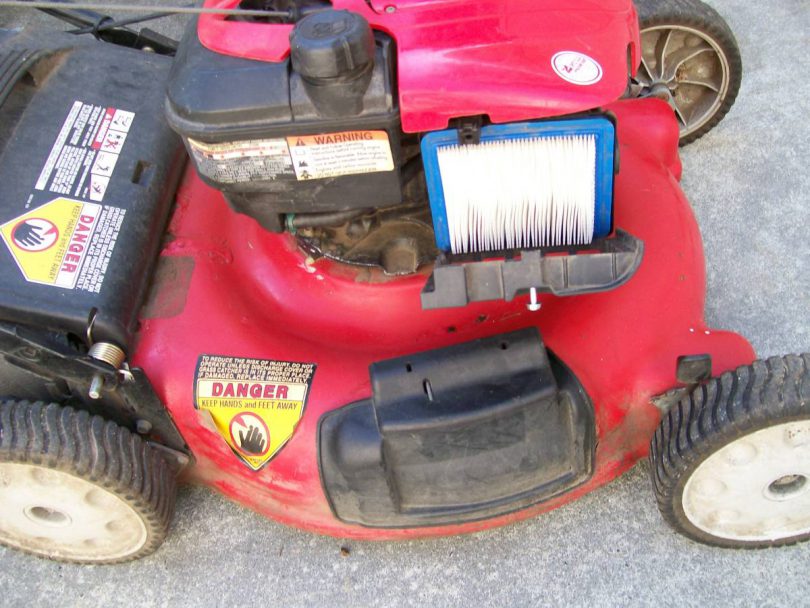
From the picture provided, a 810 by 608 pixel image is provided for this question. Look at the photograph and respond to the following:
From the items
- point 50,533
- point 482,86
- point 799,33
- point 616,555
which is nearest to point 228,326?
point 50,533

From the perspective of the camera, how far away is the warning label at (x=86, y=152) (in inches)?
58.4

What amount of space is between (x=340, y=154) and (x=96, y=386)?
497mm

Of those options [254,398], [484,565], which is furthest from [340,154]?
[484,565]

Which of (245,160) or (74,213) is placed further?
(74,213)

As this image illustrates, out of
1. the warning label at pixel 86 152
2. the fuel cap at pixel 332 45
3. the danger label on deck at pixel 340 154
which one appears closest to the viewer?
the fuel cap at pixel 332 45

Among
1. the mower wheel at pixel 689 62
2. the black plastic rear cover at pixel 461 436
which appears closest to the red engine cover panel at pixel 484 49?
the black plastic rear cover at pixel 461 436

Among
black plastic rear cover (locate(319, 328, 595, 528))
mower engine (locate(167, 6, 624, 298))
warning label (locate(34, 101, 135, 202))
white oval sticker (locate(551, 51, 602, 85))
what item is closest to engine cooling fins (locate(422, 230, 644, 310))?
mower engine (locate(167, 6, 624, 298))

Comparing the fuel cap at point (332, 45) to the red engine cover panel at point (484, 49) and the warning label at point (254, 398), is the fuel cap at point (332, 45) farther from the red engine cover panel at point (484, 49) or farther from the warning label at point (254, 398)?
the warning label at point (254, 398)

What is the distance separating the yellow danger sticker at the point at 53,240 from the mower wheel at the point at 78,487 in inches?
7.8

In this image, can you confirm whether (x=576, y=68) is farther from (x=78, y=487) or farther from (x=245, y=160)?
(x=78, y=487)

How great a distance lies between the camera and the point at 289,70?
1165 mm

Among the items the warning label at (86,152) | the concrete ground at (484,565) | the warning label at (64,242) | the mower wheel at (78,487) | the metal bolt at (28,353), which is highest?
the warning label at (86,152)

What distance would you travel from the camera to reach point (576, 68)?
117 cm

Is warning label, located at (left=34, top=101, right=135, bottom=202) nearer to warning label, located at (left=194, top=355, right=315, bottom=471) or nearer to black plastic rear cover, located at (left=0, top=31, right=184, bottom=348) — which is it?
black plastic rear cover, located at (left=0, top=31, right=184, bottom=348)
